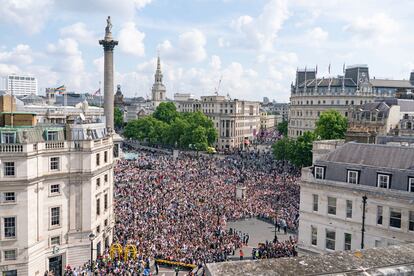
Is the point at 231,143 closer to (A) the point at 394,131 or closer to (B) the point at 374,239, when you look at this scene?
(A) the point at 394,131

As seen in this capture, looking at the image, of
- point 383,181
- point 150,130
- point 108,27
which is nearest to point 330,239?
point 383,181

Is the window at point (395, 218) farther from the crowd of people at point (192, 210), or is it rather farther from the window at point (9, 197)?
the window at point (9, 197)

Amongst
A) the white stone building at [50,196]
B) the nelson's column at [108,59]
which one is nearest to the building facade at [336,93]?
the nelson's column at [108,59]

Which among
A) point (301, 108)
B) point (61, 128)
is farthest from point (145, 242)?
point (301, 108)

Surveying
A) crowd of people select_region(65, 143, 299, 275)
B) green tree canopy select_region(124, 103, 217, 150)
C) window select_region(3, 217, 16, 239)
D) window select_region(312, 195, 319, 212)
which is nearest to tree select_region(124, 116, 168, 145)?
green tree canopy select_region(124, 103, 217, 150)

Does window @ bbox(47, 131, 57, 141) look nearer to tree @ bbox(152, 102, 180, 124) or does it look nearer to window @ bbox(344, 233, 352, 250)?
window @ bbox(344, 233, 352, 250)

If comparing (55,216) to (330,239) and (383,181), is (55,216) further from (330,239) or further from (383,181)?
(383,181)
